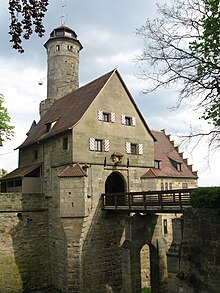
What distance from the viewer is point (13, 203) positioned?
2173cm

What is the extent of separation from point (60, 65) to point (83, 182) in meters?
19.6

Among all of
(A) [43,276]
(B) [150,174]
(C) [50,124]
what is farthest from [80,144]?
(A) [43,276]

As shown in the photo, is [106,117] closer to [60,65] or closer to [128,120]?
[128,120]

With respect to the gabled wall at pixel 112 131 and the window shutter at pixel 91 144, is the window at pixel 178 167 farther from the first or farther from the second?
the window shutter at pixel 91 144

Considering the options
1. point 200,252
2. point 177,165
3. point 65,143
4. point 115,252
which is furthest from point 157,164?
point 200,252

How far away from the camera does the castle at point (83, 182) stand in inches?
778

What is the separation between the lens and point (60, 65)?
35375mm

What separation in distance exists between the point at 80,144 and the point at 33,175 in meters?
5.50

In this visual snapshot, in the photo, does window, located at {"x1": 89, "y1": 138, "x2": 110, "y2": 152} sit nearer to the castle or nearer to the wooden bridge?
the castle

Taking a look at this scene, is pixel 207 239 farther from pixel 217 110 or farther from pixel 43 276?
pixel 43 276

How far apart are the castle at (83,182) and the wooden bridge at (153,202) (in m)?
0.86

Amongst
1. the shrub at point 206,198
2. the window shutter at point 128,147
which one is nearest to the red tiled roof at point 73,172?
the window shutter at point 128,147

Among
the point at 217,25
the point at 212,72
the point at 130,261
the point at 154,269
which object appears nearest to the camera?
the point at 217,25

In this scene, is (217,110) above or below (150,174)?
above
